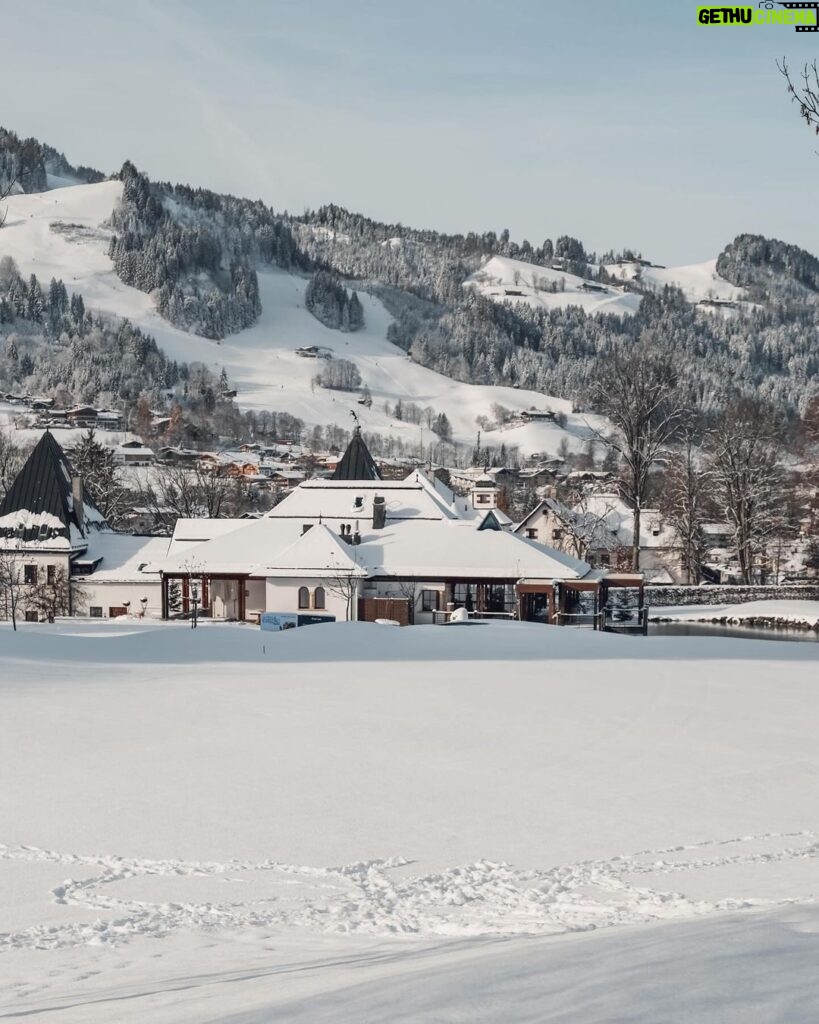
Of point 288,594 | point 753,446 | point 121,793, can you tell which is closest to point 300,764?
point 121,793

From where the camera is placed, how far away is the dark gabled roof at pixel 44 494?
45.9 metres

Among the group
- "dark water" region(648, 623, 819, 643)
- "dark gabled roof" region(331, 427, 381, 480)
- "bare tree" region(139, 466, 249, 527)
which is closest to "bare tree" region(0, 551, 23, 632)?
"bare tree" region(139, 466, 249, 527)

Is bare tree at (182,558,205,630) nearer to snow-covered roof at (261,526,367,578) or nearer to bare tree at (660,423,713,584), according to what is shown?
snow-covered roof at (261,526,367,578)

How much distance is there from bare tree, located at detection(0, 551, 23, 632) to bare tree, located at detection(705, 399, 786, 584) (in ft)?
109

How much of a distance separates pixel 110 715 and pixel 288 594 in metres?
23.1

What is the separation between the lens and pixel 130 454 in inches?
4633

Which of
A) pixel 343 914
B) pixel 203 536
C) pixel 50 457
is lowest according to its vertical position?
pixel 343 914

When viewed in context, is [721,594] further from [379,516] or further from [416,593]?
[416,593]

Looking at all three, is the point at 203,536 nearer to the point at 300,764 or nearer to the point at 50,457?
the point at 50,457

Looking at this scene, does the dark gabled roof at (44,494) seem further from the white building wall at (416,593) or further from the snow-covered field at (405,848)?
the snow-covered field at (405,848)

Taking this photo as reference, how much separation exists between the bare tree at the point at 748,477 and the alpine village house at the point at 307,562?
507 inches

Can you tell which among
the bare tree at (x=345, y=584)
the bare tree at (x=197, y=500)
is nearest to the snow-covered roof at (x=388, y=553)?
the bare tree at (x=345, y=584)

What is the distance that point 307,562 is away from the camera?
36969 mm

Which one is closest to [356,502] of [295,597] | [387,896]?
[295,597]
